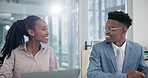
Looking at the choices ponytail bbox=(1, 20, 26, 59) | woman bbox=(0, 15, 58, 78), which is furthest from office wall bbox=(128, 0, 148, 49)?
ponytail bbox=(1, 20, 26, 59)

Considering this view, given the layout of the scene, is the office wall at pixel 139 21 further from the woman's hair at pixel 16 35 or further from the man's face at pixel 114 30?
the woman's hair at pixel 16 35

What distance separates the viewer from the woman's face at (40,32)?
1.68 meters

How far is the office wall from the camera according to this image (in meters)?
3.53

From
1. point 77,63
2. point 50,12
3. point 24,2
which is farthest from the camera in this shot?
point 77,63

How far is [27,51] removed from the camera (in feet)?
5.57

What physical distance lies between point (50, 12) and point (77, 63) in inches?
37.6

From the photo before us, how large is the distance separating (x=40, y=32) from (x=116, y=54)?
674 millimetres

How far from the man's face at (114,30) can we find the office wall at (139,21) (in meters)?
1.96

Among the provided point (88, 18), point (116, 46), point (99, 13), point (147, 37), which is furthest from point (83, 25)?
point (116, 46)

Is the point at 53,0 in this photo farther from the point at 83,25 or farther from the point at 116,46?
the point at 116,46

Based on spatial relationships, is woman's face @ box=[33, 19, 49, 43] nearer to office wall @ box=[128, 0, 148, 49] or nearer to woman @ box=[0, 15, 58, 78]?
woman @ box=[0, 15, 58, 78]

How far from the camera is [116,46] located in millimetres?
1665

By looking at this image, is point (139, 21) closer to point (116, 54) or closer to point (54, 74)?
point (116, 54)

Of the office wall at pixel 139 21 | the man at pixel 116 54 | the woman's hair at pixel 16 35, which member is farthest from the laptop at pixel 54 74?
the office wall at pixel 139 21
